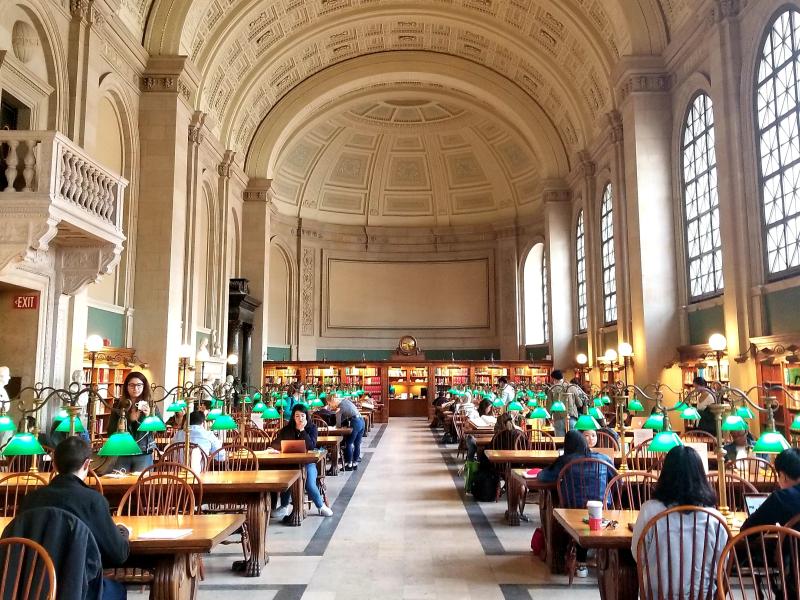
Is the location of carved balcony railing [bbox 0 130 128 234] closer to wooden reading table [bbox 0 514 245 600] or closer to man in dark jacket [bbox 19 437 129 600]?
wooden reading table [bbox 0 514 245 600]

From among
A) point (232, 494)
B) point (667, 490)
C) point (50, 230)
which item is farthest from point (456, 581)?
point (50, 230)

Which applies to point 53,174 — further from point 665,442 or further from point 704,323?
point 704,323

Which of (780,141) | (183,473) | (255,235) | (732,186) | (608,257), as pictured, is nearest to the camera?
(183,473)

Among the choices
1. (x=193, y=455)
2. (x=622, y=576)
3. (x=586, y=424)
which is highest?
(x=586, y=424)

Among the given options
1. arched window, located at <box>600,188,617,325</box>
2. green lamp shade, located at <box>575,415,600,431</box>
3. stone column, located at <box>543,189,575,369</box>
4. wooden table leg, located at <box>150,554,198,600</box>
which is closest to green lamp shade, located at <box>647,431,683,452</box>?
green lamp shade, located at <box>575,415,600,431</box>

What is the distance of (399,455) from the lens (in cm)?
1376

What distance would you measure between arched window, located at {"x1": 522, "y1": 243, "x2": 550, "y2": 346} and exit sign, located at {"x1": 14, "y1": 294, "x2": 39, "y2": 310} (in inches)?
803

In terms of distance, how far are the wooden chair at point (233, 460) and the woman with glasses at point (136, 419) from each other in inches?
25.0

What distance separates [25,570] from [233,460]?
447 centimetres

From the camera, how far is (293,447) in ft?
26.0

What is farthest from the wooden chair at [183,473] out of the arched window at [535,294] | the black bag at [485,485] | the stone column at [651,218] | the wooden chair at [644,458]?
the arched window at [535,294]

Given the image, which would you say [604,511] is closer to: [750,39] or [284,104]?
→ [750,39]

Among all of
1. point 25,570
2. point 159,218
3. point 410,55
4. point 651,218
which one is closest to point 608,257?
point 651,218

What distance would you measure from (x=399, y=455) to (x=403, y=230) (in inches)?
649
